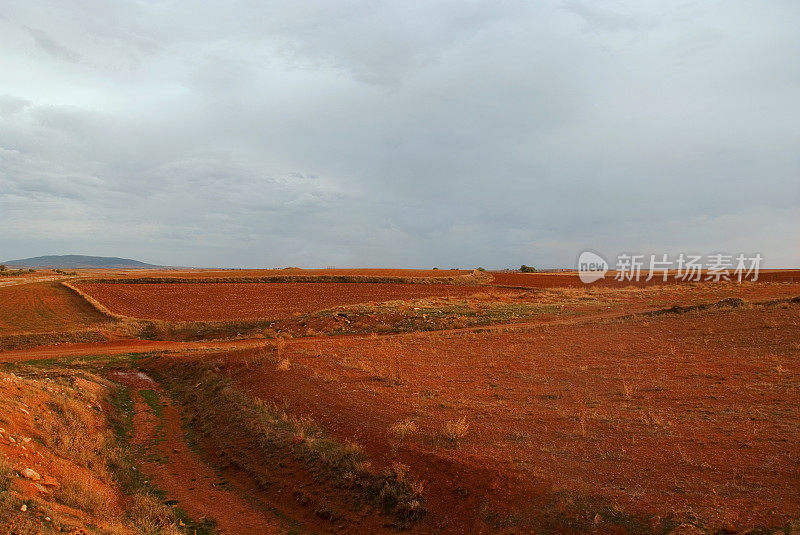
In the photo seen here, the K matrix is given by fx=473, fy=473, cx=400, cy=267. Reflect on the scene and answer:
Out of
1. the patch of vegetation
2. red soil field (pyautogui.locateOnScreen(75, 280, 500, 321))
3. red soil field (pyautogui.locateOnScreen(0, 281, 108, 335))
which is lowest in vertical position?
red soil field (pyautogui.locateOnScreen(0, 281, 108, 335))

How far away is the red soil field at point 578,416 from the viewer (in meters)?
6.66

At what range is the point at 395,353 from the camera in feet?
63.9

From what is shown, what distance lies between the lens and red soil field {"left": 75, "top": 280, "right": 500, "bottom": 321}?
121 feet

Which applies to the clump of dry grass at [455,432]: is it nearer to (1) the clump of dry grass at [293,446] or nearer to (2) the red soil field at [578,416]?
(2) the red soil field at [578,416]

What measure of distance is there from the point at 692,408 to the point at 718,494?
4734 mm

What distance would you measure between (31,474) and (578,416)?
10.1 meters

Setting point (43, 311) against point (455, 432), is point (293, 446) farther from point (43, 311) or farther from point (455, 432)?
point (43, 311)

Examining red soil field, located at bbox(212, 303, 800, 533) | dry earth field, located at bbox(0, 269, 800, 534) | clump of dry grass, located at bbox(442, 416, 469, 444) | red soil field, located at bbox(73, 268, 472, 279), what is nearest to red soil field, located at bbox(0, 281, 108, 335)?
dry earth field, located at bbox(0, 269, 800, 534)

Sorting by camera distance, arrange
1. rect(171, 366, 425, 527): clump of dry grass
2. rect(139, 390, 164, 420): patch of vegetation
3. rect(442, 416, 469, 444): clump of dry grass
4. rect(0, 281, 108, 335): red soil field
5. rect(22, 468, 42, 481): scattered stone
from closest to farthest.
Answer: rect(22, 468, 42, 481): scattered stone
rect(171, 366, 425, 527): clump of dry grass
rect(442, 416, 469, 444): clump of dry grass
rect(139, 390, 164, 420): patch of vegetation
rect(0, 281, 108, 335): red soil field

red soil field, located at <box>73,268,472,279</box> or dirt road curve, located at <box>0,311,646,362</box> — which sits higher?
red soil field, located at <box>73,268,472,279</box>

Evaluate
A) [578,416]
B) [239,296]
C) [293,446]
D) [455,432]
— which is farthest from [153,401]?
[239,296]

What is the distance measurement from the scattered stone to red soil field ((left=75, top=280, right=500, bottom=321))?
26.9m

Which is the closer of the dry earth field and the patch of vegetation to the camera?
the dry earth field

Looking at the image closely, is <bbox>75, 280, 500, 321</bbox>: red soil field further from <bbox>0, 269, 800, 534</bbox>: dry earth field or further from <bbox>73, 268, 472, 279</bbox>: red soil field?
<bbox>0, 269, 800, 534</bbox>: dry earth field
